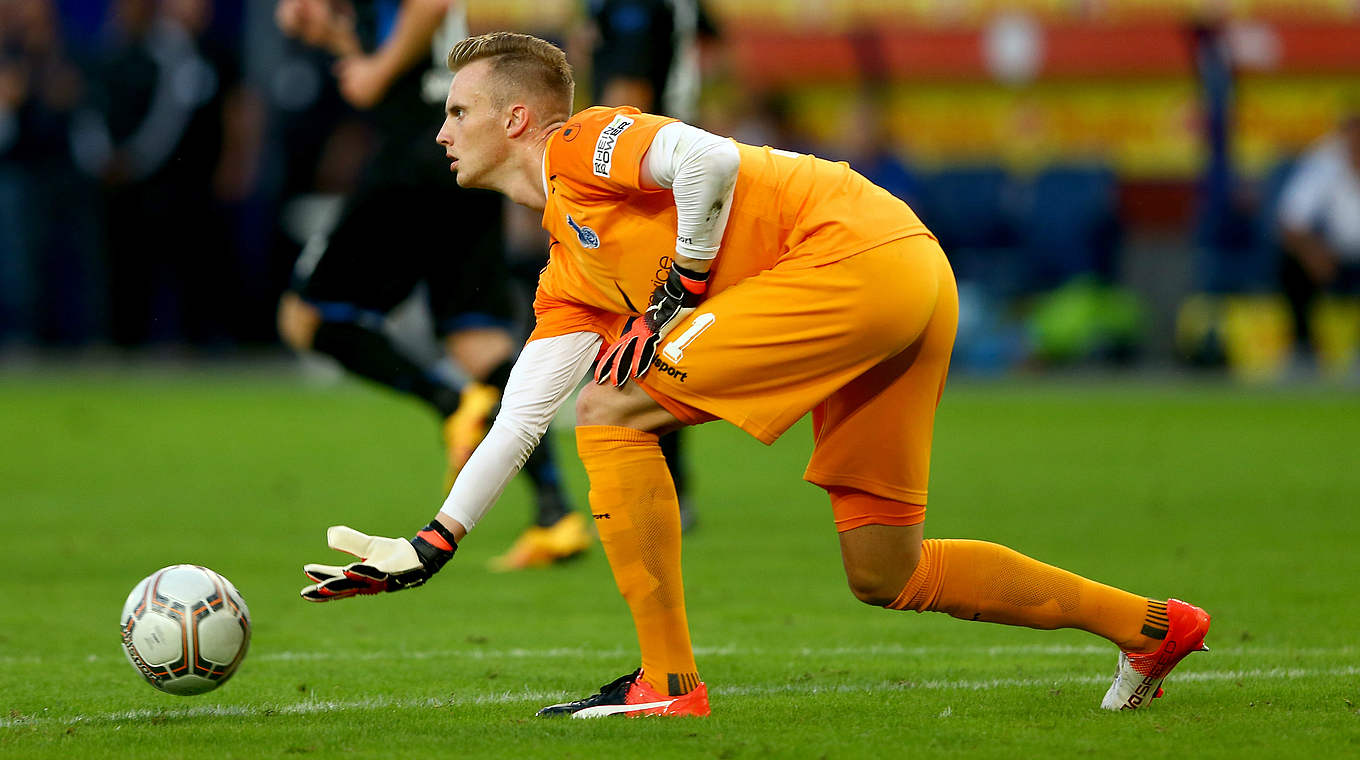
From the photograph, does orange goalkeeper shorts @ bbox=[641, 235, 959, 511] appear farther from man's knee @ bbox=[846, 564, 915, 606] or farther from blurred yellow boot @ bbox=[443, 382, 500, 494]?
blurred yellow boot @ bbox=[443, 382, 500, 494]

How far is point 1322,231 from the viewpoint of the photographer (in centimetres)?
1484

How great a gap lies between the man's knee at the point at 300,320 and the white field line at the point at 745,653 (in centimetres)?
208

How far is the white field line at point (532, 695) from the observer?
169 inches

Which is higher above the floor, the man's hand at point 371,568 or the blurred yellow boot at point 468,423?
the blurred yellow boot at point 468,423

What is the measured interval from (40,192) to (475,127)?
13594 millimetres

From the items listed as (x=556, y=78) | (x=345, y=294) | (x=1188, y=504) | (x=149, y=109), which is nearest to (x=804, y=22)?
(x=149, y=109)

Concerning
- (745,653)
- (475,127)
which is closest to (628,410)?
(475,127)

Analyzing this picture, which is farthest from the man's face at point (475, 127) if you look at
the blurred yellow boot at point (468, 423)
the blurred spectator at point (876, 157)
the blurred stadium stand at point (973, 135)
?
the blurred spectator at point (876, 157)

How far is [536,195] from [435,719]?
4.08 ft

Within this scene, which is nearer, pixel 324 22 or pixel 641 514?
pixel 641 514

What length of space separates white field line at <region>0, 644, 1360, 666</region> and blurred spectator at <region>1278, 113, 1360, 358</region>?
33.9 feet

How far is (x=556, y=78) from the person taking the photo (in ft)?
14.1

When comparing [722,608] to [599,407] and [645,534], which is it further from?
[599,407]

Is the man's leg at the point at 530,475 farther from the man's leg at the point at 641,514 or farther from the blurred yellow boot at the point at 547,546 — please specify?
the man's leg at the point at 641,514
